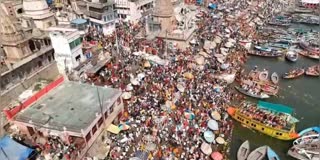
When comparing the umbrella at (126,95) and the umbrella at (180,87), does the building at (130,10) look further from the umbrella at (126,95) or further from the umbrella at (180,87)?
the umbrella at (126,95)

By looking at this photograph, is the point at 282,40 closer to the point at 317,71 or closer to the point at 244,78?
the point at 317,71

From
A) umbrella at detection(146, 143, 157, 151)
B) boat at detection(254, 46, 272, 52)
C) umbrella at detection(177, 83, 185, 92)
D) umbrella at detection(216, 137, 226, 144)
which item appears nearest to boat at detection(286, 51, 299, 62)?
boat at detection(254, 46, 272, 52)

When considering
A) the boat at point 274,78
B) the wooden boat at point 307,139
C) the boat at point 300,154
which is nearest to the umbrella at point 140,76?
the boat at point 274,78

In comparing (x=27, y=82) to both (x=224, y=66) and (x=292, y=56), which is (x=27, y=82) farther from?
(x=292, y=56)

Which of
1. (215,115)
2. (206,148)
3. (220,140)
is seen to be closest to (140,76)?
(215,115)

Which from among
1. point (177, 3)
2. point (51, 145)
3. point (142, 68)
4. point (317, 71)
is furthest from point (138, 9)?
point (51, 145)

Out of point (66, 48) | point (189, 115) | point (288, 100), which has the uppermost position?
A: point (66, 48)

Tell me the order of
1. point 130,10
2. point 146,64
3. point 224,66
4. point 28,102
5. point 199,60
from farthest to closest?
point 130,10 < point 199,60 < point 224,66 < point 146,64 < point 28,102
